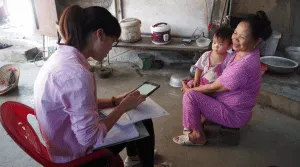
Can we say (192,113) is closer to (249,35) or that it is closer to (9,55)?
(249,35)

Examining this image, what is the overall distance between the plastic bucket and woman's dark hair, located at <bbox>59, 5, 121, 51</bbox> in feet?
8.68

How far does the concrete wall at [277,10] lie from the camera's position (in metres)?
3.21

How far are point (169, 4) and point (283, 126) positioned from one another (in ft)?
7.02

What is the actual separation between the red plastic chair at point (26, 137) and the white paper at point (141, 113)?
0.20 m

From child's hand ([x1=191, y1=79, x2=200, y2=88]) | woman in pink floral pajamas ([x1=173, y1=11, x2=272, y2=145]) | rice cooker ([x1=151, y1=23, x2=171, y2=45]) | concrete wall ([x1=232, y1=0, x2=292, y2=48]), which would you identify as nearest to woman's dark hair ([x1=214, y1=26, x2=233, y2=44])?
woman in pink floral pajamas ([x1=173, y1=11, x2=272, y2=145])

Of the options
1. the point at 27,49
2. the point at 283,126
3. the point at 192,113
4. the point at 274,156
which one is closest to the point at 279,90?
the point at 283,126

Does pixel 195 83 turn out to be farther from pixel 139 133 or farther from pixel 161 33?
pixel 161 33

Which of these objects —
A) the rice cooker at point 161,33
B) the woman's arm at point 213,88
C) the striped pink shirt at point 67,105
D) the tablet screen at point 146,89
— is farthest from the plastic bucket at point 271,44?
the striped pink shirt at point 67,105

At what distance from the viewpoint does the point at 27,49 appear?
13.7 ft

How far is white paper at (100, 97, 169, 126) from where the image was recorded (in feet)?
4.50

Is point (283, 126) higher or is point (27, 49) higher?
point (27, 49)

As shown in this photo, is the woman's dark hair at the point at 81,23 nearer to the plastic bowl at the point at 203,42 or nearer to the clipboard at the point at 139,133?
A: the clipboard at the point at 139,133

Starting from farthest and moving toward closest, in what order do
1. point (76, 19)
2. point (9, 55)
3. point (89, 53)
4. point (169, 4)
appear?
point (9, 55)
point (169, 4)
point (89, 53)
point (76, 19)

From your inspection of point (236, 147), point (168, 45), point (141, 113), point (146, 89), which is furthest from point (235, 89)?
point (168, 45)
